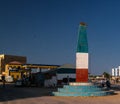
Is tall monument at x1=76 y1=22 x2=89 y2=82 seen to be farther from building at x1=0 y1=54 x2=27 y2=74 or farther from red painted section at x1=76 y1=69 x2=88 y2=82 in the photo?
building at x1=0 y1=54 x2=27 y2=74

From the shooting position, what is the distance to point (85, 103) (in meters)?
20.5

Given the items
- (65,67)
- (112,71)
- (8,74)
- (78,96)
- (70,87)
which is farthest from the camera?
(112,71)

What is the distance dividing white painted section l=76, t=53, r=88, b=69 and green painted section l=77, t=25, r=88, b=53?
1.16 feet

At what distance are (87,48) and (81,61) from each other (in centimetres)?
127

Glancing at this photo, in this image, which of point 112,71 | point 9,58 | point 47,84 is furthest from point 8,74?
point 112,71

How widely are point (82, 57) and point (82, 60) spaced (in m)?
0.27

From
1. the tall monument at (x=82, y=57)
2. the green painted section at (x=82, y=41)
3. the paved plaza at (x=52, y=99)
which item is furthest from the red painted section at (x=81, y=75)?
the paved plaza at (x=52, y=99)

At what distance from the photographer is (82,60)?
29734 mm

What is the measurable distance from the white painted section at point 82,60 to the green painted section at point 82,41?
13.9 inches

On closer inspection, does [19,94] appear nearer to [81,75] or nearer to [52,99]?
[81,75]

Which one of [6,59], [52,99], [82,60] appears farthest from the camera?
[6,59]

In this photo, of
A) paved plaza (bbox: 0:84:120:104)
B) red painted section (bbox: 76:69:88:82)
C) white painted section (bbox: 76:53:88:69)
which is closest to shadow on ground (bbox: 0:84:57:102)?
paved plaza (bbox: 0:84:120:104)

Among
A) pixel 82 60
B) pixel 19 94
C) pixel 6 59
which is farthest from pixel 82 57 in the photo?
pixel 6 59

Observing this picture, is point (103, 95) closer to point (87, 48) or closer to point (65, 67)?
point (87, 48)
